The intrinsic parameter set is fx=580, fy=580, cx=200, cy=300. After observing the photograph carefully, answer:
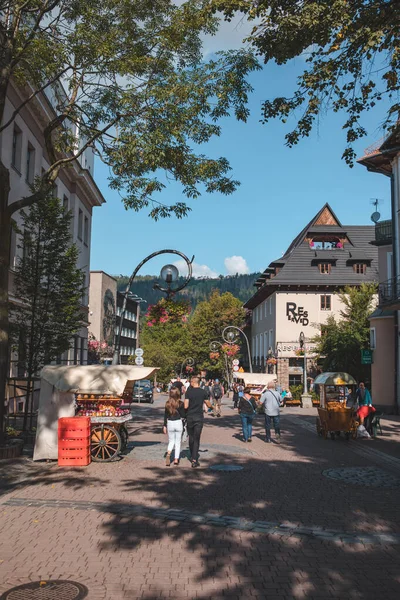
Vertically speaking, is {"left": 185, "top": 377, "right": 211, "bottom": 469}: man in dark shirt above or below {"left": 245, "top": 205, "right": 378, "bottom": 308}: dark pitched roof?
below

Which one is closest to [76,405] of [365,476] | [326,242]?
[365,476]

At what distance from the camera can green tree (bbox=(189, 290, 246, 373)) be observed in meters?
68.6

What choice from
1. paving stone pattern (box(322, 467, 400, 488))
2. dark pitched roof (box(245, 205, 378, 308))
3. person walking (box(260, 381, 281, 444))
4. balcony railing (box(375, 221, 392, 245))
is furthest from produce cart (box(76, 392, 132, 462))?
dark pitched roof (box(245, 205, 378, 308))

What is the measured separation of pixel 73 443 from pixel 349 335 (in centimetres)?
3068

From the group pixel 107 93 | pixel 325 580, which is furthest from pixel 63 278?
A: pixel 325 580

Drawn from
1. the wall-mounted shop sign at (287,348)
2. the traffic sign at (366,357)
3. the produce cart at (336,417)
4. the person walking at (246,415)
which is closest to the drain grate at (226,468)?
the person walking at (246,415)

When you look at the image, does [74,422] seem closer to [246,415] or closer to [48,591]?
[246,415]

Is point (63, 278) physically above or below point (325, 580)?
above

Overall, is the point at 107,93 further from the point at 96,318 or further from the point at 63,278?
the point at 96,318

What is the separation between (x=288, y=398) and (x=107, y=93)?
28.6 meters

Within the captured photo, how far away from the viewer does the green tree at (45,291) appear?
16.4 m

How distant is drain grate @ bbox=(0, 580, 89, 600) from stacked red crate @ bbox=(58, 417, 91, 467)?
22.0ft

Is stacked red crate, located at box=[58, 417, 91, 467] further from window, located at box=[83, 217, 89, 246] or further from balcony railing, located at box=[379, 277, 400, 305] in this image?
window, located at box=[83, 217, 89, 246]

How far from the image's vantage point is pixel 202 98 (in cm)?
1471
